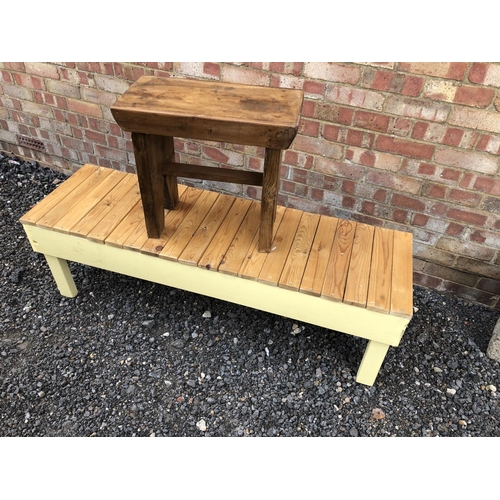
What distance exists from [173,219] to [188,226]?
10 centimetres

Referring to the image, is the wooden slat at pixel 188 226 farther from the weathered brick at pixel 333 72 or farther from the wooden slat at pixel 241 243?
the weathered brick at pixel 333 72

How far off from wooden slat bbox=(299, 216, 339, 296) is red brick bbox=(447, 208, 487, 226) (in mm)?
678

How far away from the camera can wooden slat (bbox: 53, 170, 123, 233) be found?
2.02 metres

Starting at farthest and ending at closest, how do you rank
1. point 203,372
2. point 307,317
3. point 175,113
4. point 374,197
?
point 374,197, point 203,372, point 307,317, point 175,113

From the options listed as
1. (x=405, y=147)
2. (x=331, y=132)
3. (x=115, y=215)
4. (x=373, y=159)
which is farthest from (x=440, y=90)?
(x=115, y=215)

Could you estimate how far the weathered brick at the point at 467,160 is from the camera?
6.64 feet

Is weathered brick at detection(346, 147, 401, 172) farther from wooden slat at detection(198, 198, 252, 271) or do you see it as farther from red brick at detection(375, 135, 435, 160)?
wooden slat at detection(198, 198, 252, 271)

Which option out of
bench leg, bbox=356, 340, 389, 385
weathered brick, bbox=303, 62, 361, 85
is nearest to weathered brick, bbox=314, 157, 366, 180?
weathered brick, bbox=303, 62, 361, 85

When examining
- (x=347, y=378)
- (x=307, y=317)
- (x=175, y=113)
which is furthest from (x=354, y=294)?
(x=175, y=113)

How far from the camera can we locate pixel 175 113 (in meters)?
1.56

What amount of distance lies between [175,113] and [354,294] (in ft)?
3.45

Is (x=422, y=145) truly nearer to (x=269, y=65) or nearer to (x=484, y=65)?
(x=484, y=65)

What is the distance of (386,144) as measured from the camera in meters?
2.17

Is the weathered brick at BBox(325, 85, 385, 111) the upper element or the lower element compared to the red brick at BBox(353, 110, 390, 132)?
upper
